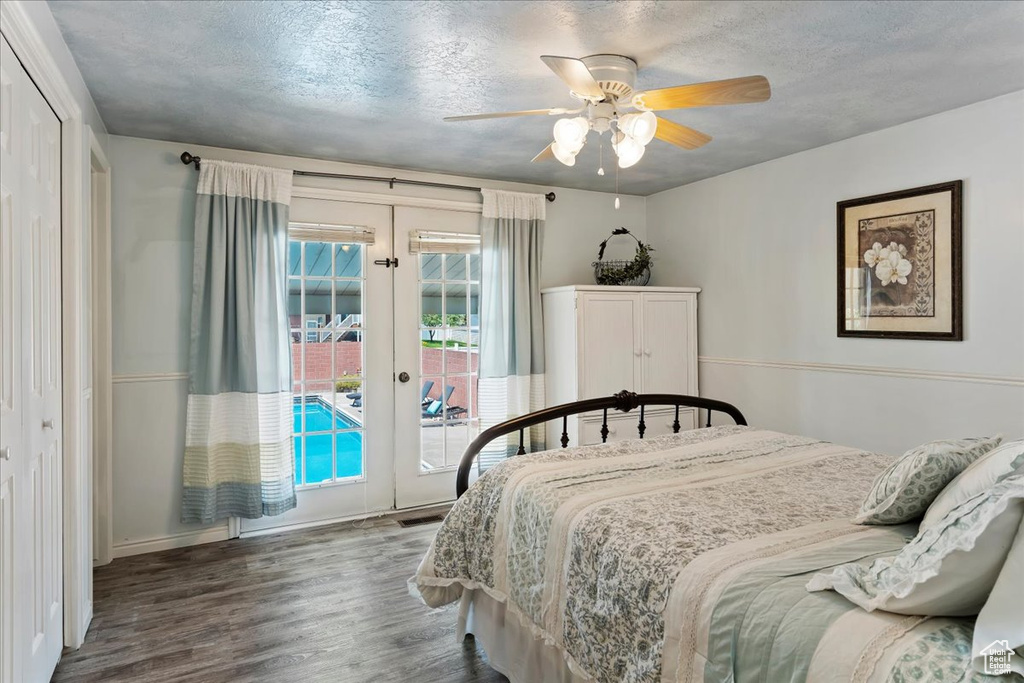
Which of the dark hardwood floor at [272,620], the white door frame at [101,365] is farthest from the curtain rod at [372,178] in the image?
the dark hardwood floor at [272,620]

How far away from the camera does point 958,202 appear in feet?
9.68

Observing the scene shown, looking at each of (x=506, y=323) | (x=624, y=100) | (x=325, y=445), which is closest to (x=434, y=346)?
(x=506, y=323)

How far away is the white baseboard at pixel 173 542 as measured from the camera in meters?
3.37

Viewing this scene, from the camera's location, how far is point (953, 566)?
1055 mm

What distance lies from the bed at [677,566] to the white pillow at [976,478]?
0.42 feet

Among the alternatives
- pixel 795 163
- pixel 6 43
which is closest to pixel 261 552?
pixel 6 43

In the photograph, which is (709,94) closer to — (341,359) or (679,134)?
(679,134)

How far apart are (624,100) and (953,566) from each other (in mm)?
1969

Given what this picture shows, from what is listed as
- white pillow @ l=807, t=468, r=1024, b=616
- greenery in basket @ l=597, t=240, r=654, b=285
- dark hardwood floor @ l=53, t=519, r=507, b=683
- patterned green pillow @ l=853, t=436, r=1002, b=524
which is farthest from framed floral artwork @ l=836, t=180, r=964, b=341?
dark hardwood floor @ l=53, t=519, r=507, b=683

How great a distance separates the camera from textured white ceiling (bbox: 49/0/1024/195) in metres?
2.05

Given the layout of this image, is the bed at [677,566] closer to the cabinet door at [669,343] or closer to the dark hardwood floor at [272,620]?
the dark hardwood floor at [272,620]

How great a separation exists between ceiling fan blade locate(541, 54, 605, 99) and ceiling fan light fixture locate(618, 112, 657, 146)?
16cm

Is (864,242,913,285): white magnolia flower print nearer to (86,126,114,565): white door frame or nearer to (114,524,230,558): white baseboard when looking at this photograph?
(114,524,230,558): white baseboard

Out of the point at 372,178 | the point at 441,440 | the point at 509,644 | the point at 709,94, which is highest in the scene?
the point at 372,178
